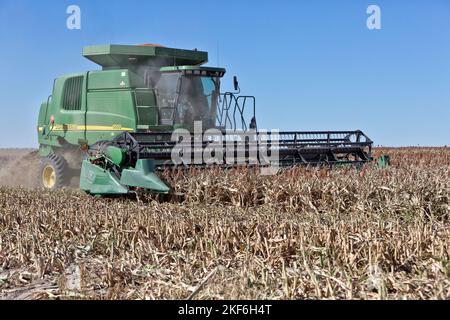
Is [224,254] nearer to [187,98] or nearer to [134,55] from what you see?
[187,98]

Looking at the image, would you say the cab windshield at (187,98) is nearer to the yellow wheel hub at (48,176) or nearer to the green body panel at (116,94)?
the green body panel at (116,94)

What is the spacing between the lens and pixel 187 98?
29.3 feet

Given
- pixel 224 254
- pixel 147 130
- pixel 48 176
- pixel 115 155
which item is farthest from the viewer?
pixel 48 176

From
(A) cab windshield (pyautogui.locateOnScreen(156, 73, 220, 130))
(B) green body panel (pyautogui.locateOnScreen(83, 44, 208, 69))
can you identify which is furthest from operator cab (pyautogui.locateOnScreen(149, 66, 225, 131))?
(B) green body panel (pyautogui.locateOnScreen(83, 44, 208, 69))

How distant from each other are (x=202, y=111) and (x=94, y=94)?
1.96 meters

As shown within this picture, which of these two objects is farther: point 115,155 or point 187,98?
point 187,98

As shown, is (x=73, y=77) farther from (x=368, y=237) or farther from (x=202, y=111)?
(x=368, y=237)

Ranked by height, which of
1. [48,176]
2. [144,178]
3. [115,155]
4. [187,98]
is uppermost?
[187,98]

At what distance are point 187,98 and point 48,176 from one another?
3.10 meters

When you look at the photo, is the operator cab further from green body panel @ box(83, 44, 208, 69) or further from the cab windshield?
green body panel @ box(83, 44, 208, 69)

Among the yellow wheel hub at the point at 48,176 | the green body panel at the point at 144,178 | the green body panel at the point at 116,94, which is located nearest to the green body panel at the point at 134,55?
the green body panel at the point at 116,94

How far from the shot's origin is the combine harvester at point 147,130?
7418mm

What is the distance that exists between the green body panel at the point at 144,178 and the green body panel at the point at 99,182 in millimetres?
139

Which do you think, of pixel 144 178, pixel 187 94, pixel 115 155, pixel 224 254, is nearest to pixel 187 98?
pixel 187 94
